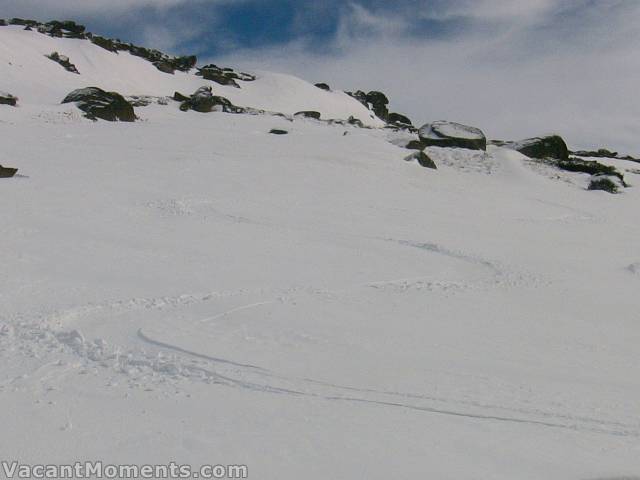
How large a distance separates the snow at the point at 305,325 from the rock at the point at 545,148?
9.89m

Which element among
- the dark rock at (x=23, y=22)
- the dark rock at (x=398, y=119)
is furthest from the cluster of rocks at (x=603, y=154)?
the dark rock at (x=23, y=22)

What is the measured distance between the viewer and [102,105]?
2283 centimetres

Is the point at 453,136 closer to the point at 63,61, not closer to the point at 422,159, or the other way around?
the point at 422,159

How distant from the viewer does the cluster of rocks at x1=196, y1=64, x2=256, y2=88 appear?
43312mm

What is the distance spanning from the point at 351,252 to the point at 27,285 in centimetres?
540

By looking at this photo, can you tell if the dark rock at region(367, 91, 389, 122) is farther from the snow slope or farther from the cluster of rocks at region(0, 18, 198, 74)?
the cluster of rocks at region(0, 18, 198, 74)

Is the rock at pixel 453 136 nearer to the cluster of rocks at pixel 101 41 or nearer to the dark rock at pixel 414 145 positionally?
the dark rock at pixel 414 145

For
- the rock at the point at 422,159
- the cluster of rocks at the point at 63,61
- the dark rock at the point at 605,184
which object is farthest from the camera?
the cluster of rocks at the point at 63,61

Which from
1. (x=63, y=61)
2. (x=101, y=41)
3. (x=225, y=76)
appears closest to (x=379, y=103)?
(x=225, y=76)

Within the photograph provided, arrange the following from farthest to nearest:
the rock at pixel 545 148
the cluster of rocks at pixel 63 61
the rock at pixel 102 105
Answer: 1. the cluster of rocks at pixel 63 61
2. the rock at pixel 545 148
3. the rock at pixel 102 105

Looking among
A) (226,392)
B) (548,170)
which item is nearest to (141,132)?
(548,170)

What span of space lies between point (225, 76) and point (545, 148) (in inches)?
1080

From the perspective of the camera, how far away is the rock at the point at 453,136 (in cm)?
2541

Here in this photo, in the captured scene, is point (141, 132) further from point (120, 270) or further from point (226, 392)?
point (226, 392)
